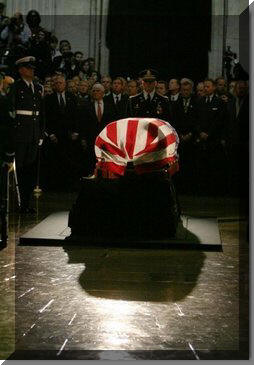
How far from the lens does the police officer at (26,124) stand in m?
9.39

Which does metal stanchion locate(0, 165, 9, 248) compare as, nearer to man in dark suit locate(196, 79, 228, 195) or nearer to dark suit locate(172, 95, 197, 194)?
dark suit locate(172, 95, 197, 194)

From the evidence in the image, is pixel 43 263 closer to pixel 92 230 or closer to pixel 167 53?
pixel 92 230

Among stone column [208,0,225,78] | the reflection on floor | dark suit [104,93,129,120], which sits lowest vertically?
the reflection on floor

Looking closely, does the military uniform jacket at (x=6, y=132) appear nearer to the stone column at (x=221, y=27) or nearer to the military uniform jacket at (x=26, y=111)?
the military uniform jacket at (x=26, y=111)

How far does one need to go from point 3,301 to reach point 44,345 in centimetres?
98

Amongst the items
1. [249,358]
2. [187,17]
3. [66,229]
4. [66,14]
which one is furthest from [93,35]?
[249,358]

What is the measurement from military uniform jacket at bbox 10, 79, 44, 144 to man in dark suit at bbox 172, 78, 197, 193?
2.52 metres

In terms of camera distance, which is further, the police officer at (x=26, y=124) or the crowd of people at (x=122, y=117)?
the crowd of people at (x=122, y=117)

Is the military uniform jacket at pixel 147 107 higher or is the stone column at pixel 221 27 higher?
the stone column at pixel 221 27

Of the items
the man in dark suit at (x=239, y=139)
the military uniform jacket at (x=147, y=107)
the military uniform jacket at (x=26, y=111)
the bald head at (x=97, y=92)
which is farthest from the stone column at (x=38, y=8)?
the military uniform jacket at (x=147, y=107)

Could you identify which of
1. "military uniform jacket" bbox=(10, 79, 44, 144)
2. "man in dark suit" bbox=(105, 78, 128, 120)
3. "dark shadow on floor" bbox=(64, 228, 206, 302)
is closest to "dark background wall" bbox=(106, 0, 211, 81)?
"man in dark suit" bbox=(105, 78, 128, 120)

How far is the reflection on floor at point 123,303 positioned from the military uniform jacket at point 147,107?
2.20 metres

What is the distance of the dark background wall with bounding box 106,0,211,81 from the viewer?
1686 cm

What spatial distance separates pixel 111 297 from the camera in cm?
535
